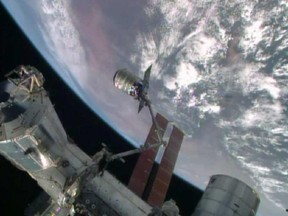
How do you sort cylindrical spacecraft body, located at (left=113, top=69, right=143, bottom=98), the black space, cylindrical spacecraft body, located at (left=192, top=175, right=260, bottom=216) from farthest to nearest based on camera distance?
the black space < cylindrical spacecraft body, located at (left=192, top=175, right=260, bottom=216) < cylindrical spacecraft body, located at (left=113, top=69, right=143, bottom=98)

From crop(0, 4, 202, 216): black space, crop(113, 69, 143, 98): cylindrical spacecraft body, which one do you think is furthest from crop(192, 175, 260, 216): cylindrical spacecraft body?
crop(0, 4, 202, 216): black space

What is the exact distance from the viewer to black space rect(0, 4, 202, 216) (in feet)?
37.4

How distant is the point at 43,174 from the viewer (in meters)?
4.05

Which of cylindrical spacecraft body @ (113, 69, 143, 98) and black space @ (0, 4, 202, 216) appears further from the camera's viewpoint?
black space @ (0, 4, 202, 216)

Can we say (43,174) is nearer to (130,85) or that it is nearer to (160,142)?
(130,85)

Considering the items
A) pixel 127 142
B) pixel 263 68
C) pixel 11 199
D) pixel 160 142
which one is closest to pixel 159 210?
pixel 160 142

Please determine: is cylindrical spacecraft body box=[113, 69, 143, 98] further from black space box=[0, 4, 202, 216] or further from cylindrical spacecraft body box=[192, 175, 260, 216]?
black space box=[0, 4, 202, 216]

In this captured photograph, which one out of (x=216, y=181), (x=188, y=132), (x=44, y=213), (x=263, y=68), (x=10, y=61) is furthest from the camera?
(x=188, y=132)

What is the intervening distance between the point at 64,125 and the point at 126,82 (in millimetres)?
10745

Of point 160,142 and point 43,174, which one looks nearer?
point 43,174

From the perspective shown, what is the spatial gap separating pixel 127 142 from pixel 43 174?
14.0 meters

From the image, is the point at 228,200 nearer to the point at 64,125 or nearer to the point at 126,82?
the point at 126,82

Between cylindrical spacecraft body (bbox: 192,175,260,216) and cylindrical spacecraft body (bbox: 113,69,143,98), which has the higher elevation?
cylindrical spacecraft body (bbox: 113,69,143,98)

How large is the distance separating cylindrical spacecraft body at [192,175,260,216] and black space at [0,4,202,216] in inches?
213
